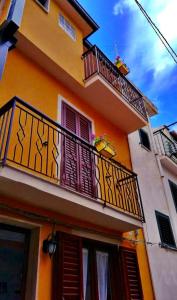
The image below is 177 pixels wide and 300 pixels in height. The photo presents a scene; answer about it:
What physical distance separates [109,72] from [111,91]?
1.37m

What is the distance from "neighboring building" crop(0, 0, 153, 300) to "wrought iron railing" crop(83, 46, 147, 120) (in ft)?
0.17

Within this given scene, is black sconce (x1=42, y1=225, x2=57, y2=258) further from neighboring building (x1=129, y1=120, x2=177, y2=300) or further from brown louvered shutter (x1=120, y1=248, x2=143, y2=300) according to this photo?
neighboring building (x1=129, y1=120, x2=177, y2=300)

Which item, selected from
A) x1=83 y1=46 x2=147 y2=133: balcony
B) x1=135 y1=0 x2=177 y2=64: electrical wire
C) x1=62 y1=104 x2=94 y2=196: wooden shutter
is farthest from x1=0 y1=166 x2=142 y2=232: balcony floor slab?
x1=135 y1=0 x2=177 y2=64: electrical wire

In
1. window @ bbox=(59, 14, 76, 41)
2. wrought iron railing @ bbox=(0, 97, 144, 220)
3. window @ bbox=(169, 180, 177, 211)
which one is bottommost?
wrought iron railing @ bbox=(0, 97, 144, 220)

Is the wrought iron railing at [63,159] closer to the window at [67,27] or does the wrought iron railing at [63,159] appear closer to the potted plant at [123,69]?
the window at [67,27]

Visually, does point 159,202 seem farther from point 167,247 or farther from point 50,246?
point 50,246

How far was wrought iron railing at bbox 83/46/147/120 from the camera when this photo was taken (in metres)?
8.23

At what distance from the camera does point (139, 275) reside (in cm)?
615

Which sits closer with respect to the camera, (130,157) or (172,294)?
(172,294)

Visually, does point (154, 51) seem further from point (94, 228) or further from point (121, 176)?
point (94, 228)

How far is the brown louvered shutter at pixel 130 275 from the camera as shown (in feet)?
18.6

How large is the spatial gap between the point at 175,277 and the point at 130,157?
394cm

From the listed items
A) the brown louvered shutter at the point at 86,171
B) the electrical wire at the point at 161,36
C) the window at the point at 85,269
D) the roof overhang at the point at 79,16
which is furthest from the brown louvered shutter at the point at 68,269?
the roof overhang at the point at 79,16

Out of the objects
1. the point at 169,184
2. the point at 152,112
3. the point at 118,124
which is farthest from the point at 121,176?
the point at 152,112
